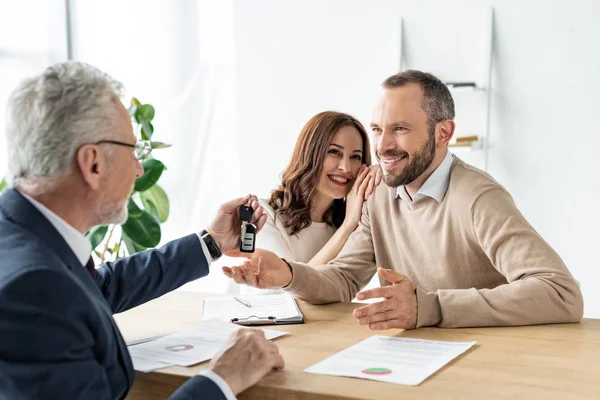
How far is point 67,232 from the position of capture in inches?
58.1

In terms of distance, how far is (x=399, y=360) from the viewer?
163 centimetres

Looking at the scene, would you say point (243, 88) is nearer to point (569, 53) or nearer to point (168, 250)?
point (569, 53)

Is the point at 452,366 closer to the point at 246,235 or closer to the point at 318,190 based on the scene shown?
the point at 246,235

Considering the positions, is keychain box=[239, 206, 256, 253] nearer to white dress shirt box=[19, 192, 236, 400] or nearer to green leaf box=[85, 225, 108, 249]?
white dress shirt box=[19, 192, 236, 400]

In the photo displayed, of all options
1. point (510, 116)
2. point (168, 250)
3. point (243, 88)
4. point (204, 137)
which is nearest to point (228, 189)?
point (204, 137)

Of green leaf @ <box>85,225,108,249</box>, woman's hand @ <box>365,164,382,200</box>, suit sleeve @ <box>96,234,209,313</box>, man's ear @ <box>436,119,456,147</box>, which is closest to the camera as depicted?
suit sleeve @ <box>96,234,209,313</box>

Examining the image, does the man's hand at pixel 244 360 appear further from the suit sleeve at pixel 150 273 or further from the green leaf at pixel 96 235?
the green leaf at pixel 96 235

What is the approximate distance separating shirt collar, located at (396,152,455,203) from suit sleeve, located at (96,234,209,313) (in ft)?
2.46

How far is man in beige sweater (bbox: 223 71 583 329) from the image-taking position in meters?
1.93

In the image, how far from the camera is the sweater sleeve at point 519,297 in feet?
6.31

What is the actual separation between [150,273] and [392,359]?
79cm

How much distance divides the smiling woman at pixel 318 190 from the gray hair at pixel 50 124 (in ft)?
5.40

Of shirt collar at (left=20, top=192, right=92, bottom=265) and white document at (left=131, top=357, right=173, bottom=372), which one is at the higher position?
shirt collar at (left=20, top=192, right=92, bottom=265)

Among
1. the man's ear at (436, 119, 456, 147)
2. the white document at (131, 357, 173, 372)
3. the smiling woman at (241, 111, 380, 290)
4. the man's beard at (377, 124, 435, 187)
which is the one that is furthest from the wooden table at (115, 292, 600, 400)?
the smiling woman at (241, 111, 380, 290)
